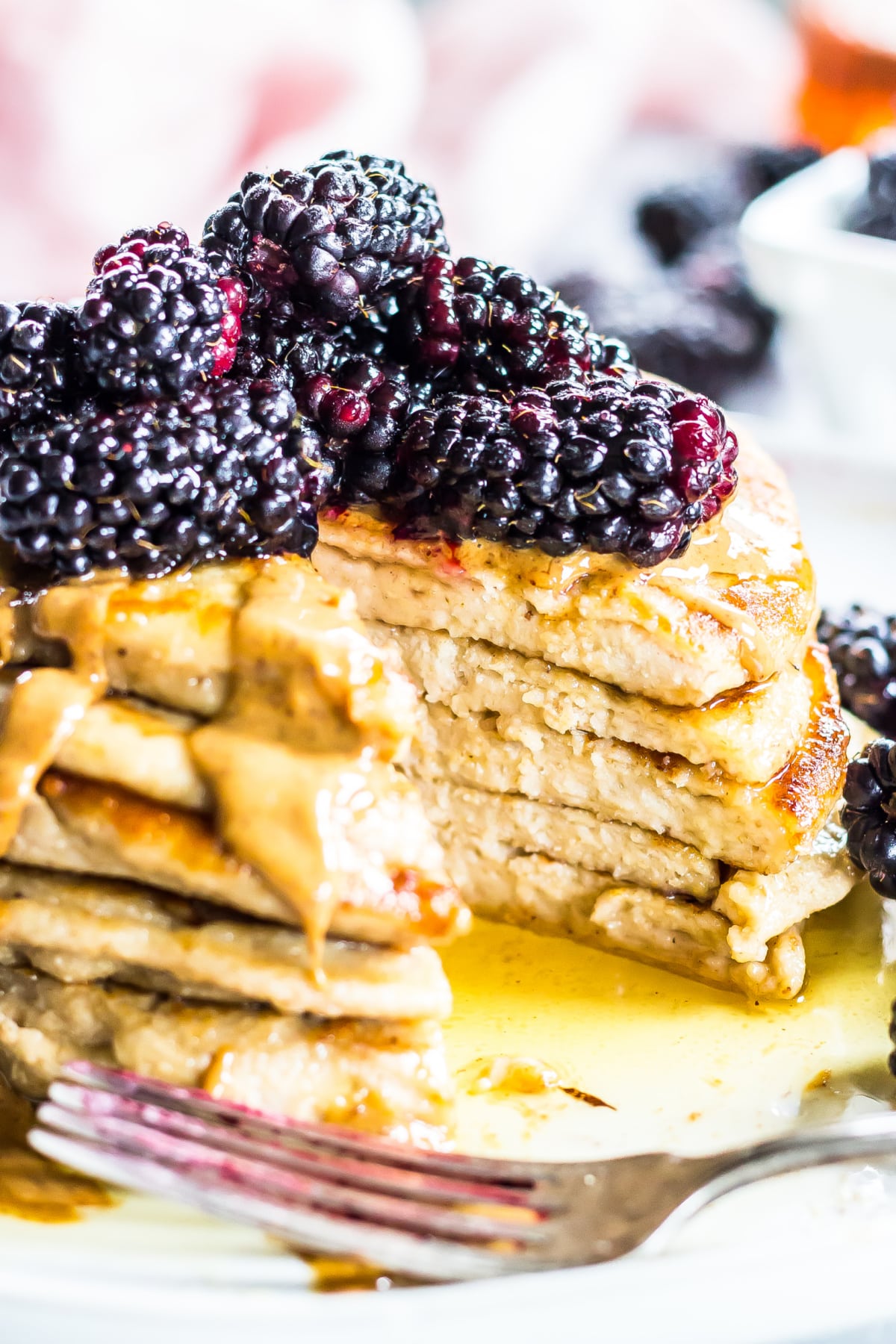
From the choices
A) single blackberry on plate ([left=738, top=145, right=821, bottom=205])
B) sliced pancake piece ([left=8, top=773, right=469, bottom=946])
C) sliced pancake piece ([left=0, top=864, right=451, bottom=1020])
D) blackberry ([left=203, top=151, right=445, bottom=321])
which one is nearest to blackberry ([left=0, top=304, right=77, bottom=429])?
blackberry ([left=203, top=151, right=445, bottom=321])

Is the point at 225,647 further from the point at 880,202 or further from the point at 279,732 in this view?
the point at 880,202

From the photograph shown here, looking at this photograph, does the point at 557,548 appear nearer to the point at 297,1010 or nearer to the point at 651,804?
the point at 651,804

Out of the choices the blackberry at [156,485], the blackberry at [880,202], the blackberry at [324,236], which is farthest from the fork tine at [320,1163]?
the blackberry at [880,202]

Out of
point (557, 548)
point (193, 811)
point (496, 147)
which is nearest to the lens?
point (193, 811)

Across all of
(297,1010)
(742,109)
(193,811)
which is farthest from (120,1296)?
(742,109)

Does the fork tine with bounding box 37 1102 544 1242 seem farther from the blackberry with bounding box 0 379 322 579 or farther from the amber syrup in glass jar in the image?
the amber syrup in glass jar

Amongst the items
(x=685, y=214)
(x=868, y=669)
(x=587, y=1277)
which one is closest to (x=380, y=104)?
(x=685, y=214)
